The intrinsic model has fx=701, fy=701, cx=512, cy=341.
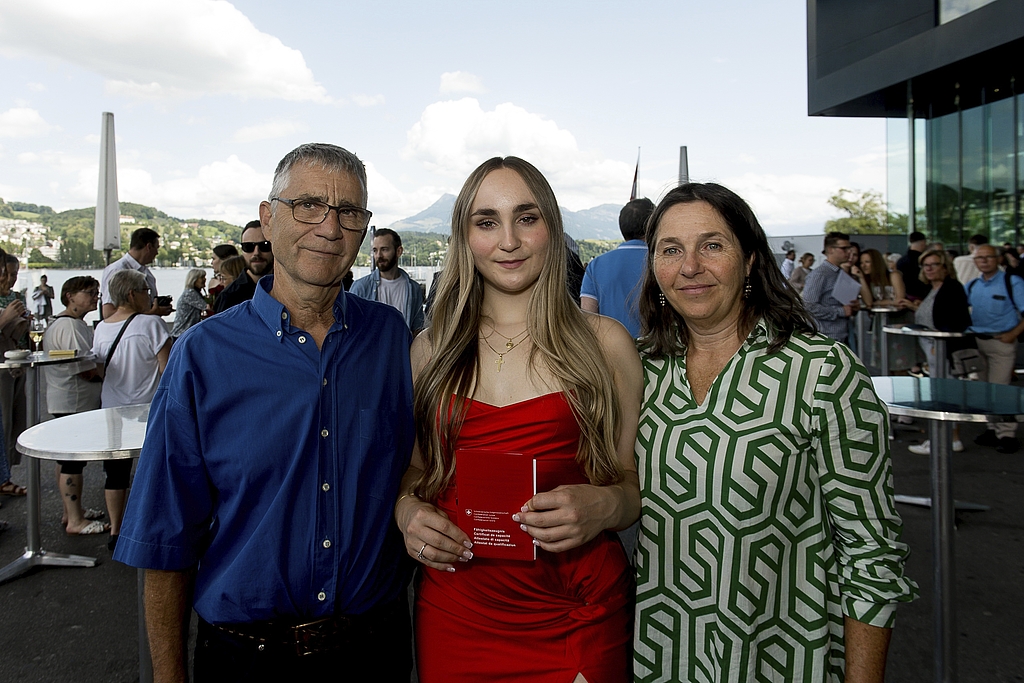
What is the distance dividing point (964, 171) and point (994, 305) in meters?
12.3

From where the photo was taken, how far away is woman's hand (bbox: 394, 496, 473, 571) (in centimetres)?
159

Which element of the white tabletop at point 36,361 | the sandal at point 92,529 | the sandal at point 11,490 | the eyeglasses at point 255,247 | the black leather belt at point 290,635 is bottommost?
the sandal at point 92,529

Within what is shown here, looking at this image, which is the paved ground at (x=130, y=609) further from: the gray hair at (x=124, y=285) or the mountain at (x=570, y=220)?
the mountain at (x=570, y=220)

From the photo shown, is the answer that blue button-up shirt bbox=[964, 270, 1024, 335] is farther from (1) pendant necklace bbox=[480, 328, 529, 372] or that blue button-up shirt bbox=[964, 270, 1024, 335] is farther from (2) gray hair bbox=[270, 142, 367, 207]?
(2) gray hair bbox=[270, 142, 367, 207]

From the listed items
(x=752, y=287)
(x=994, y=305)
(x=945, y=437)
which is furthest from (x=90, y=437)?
(x=994, y=305)

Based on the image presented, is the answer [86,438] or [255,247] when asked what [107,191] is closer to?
[255,247]

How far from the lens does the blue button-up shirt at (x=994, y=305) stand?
7.40 metres

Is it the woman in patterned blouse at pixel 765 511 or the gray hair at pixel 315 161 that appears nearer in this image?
the woman in patterned blouse at pixel 765 511

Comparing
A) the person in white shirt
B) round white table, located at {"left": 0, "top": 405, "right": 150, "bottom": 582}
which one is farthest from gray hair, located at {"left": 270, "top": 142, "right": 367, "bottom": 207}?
the person in white shirt

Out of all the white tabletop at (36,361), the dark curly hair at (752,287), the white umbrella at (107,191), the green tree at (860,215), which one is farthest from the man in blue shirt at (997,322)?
the green tree at (860,215)

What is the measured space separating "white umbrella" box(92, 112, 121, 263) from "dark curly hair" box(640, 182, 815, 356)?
408 inches

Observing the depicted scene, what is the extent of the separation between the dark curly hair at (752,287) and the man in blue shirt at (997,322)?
7.04 metres

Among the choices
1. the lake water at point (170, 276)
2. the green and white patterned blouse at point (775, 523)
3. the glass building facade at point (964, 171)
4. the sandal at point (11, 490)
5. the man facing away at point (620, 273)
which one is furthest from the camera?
the glass building facade at point (964, 171)

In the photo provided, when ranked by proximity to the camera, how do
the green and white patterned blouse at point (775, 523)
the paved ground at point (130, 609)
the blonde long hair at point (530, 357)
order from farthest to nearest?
the paved ground at point (130, 609) → the blonde long hair at point (530, 357) → the green and white patterned blouse at point (775, 523)
